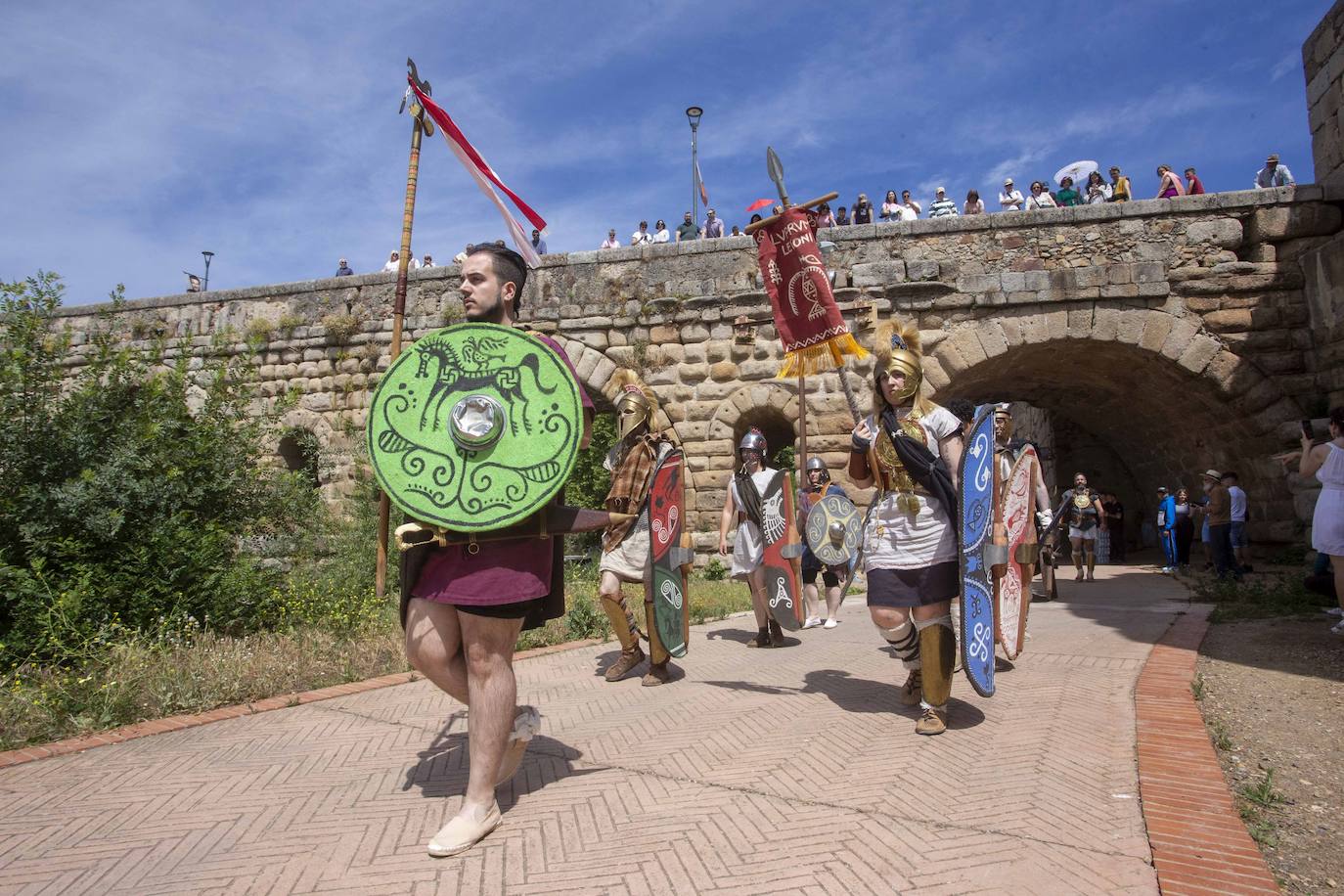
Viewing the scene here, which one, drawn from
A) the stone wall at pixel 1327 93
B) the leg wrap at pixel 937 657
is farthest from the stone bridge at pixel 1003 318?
the leg wrap at pixel 937 657

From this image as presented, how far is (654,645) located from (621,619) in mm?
364

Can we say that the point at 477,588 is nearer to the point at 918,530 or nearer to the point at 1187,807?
the point at 918,530

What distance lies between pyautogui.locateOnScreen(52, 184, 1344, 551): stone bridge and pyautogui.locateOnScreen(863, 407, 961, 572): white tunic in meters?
7.21

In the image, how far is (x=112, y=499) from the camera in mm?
6004

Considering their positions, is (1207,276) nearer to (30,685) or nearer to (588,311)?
(588,311)

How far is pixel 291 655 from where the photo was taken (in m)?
5.57

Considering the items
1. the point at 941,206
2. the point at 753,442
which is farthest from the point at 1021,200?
the point at 753,442

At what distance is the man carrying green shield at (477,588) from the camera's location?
2.83m

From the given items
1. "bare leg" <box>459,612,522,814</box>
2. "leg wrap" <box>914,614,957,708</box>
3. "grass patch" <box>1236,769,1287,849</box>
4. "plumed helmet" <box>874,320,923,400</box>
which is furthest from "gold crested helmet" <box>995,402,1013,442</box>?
"bare leg" <box>459,612,522,814</box>

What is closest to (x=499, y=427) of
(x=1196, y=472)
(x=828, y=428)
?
(x=828, y=428)

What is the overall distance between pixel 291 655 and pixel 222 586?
113cm

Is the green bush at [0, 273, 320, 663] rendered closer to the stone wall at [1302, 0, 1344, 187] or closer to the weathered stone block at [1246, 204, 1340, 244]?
the weathered stone block at [1246, 204, 1340, 244]

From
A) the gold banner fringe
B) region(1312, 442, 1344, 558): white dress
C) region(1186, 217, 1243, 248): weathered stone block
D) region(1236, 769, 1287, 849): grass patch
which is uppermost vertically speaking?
region(1186, 217, 1243, 248): weathered stone block

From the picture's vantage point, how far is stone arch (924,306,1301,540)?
1087cm
